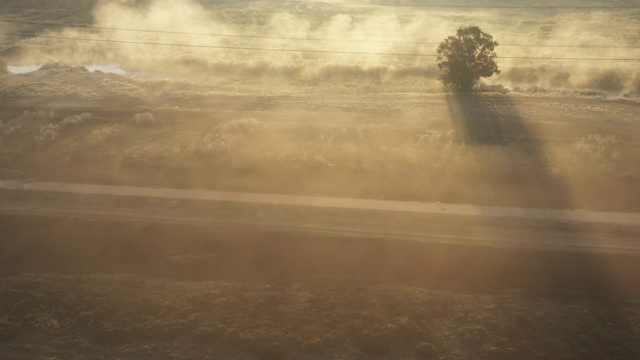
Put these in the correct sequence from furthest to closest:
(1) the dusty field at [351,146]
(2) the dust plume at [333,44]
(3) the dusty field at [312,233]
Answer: (2) the dust plume at [333,44]
(1) the dusty field at [351,146]
(3) the dusty field at [312,233]

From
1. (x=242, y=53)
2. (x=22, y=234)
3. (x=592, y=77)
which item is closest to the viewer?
(x=22, y=234)

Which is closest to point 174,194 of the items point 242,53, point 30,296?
point 30,296

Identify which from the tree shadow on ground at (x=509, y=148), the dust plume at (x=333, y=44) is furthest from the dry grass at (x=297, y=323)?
the dust plume at (x=333, y=44)

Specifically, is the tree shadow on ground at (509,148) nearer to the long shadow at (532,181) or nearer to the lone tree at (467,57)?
the long shadow at (532,181)

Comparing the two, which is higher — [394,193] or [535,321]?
[394,193]

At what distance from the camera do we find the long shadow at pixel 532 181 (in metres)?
12.7

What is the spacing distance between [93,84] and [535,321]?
3102 centimetres

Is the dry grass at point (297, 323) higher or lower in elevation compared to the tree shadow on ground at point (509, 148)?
lower

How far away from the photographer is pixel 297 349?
11.2 meters

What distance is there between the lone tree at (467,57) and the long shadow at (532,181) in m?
2.25

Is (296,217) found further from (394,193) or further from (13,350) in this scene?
(13,350)

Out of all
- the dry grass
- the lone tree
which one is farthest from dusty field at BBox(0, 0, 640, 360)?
the lone tree

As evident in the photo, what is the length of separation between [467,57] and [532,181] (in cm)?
1535

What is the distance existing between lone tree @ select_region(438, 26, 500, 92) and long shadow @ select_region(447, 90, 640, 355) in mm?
2247
